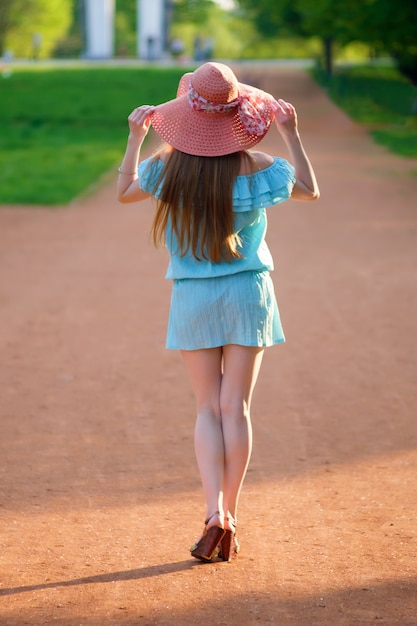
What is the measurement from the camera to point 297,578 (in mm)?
3922

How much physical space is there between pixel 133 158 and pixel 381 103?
33215 mm

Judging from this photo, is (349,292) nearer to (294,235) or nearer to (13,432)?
(294,235)

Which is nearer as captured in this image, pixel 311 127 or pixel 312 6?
pixel 311 127

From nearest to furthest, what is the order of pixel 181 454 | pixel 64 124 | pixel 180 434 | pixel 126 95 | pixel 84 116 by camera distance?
pixel 181 454
pixel 180 434
pixel 64 124
pixel 84 116
pixel 126 95

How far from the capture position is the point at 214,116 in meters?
3.86

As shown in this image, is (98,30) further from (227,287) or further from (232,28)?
(227,287)

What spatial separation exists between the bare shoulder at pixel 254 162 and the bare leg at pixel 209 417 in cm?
69

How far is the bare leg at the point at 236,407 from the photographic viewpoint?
402 cm

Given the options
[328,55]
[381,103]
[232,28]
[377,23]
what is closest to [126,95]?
[381,103]

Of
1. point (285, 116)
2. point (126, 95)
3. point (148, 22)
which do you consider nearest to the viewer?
point (285, 116)

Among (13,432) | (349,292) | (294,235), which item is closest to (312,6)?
(294,235)

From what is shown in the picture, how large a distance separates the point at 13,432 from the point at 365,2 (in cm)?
2878

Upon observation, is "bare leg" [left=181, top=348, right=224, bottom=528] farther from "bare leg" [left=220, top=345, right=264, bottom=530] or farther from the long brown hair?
the long brown hair

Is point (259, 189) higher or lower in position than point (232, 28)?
higher
